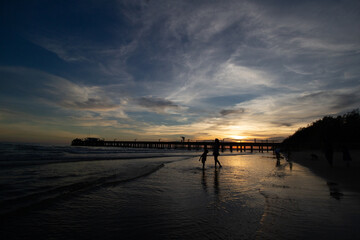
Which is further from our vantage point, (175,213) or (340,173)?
(340,173)

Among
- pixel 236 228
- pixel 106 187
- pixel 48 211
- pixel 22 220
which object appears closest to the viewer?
pixel 236 228

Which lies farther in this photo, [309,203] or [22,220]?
[309,203]

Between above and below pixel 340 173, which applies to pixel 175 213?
below

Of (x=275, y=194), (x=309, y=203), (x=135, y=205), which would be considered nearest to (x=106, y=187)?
(x=135, y=205)

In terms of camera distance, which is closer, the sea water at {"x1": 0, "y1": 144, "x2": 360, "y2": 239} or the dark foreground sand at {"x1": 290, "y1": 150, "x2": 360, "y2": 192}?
the sea water at {"x1": 0, "y1": 144, "x2": 360, "y2": 239}

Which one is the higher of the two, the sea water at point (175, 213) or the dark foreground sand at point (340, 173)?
the dark foreground sand at point (340, 173)

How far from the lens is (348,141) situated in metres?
35.4

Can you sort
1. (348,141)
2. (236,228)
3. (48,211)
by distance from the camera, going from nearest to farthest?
(236,228) < (48,211) < (348,141)

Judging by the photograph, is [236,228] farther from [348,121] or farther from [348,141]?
[348,121]

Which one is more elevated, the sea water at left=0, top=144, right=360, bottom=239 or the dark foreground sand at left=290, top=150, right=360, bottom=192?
the dark foreground sand at left=290, top=150, right=360, bottom=192

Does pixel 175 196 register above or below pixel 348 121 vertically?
below

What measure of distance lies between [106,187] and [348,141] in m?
43.5

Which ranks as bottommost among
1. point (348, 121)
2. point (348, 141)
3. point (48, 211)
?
point (48, 211)

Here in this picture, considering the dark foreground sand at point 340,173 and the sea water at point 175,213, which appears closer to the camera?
the sea water at point 175,213
